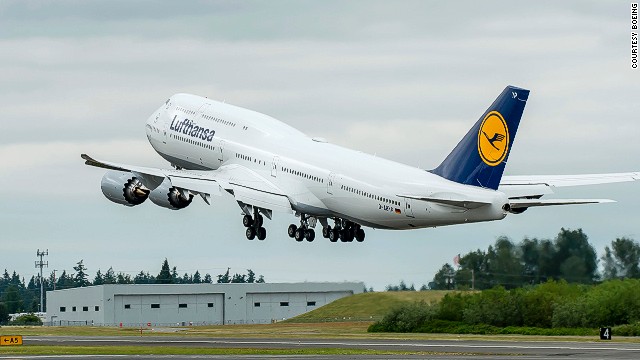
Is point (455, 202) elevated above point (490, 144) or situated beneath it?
situated beneath

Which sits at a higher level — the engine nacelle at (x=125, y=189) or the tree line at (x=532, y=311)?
the engine nacelle at (x=125, y=189)

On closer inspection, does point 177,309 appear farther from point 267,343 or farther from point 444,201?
point 444,201

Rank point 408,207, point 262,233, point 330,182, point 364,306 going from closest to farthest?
point 408,207
point 330,182
point 262,233
point 364,306

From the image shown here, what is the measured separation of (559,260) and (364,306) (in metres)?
59.3

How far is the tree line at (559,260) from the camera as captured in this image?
98312 mm

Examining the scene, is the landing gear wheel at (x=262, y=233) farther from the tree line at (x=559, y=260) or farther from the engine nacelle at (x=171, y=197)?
the tree line at (x=559, y=260)

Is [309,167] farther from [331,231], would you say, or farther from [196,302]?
[196,302]

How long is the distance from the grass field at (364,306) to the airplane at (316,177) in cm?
4449

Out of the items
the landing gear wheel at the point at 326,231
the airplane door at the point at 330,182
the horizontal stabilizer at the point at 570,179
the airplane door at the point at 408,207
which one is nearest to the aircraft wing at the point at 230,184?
the landing gear wheel at the point at 326,231

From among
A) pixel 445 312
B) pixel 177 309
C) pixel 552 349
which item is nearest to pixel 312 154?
pixel 552 349

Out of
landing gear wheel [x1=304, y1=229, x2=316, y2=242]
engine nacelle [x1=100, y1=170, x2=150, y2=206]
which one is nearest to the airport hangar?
engine nacelle [x1=100, y1=170, x2=150, y2=206]

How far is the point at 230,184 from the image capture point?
9344 cm

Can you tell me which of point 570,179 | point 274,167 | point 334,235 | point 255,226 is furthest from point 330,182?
point 570,179

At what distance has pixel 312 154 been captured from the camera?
3573 inches
